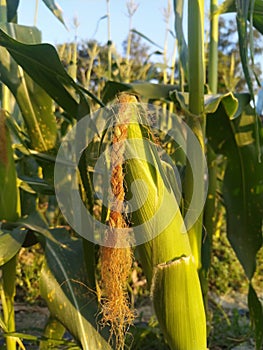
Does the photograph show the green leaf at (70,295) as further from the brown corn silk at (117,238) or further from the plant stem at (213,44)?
the plant stem at (213,44)

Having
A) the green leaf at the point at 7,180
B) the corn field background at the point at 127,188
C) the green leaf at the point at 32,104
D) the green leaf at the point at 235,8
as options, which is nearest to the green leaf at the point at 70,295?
the corn field background at the point at 127,188

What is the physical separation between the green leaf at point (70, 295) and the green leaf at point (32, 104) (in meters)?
0.24

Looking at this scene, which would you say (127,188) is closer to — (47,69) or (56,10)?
(47,69)

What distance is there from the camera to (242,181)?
1058 millimetres

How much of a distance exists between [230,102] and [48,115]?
0.38m

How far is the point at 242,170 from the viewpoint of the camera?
1055 mm

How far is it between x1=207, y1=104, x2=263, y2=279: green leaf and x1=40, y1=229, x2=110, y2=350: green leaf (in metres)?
0.38

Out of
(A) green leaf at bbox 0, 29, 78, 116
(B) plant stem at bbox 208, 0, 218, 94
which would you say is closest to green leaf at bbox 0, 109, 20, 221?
(A) green leaf at bbox 0, 29, 78, 116

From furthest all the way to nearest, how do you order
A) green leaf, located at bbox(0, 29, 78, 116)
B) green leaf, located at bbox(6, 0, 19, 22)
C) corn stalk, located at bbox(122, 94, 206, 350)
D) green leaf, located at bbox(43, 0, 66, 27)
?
green leaf, located at bbox(6, 0, 19, 22), green leaf, located at bbox(43, 0, 66, 27), green leaf, located at bbox(0, 29, 78, 116), corn stalk, located at bbox(122, 94, 206, 350)

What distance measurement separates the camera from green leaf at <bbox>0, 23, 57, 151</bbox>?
97 cm

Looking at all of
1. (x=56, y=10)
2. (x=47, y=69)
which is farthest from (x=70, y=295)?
(x=56, y=10)

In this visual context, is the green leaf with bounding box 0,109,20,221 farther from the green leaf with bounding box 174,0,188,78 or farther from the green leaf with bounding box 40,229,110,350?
the green leaf with bounding box 174,0,188,78

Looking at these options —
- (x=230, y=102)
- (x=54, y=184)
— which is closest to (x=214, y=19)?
(x=230, y=102)

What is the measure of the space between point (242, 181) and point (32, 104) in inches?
19.4
